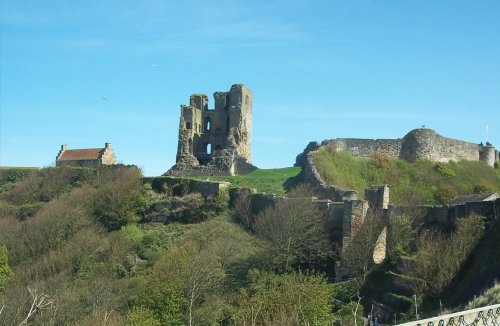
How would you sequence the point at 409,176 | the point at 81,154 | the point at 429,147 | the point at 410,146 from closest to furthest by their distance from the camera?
the point at 409,176 < the point at 429,147 < the point at 410,146 < the point at 81,154

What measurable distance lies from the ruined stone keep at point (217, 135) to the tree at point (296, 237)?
18209mm

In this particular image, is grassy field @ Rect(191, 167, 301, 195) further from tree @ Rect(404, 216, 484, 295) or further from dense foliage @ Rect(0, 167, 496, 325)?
tree @ Rect(404, 216, 484, 295)

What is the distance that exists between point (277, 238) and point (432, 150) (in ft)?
64.5

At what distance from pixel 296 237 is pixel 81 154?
39.5 m

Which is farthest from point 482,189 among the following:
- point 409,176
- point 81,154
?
point 81,154

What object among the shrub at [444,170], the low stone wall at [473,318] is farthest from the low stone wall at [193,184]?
the low stone wall at [473,318]

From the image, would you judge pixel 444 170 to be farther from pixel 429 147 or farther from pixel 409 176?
pixel 409 176

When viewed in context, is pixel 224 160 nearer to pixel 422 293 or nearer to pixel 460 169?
pixel 460 169

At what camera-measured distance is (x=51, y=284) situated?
130 ft

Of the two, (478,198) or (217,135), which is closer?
(478,198)

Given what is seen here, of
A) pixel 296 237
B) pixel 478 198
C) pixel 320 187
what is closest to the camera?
pixel 296 237

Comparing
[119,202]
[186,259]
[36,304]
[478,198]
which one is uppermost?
Result: [478,198]

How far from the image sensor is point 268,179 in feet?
176

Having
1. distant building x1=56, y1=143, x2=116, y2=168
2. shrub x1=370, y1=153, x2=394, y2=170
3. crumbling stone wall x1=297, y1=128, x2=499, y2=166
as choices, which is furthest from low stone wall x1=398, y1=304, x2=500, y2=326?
distant building x1=56, y1=143, x2=116, y2=168
